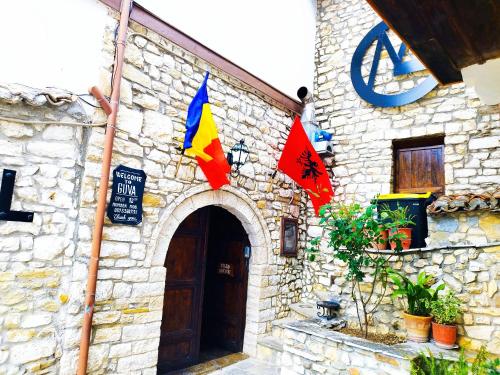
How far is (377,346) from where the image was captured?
129 inches

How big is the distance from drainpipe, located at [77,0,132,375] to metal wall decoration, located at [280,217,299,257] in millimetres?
2821

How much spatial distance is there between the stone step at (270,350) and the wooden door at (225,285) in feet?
1.15

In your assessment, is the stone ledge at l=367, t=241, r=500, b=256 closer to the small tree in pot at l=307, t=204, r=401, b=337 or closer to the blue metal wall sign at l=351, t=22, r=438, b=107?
the small tree in pot at l=307, t=204, r=401, b=337

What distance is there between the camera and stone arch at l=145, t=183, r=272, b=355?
369 centimetres

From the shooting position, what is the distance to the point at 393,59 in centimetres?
519

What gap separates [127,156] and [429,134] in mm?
4009

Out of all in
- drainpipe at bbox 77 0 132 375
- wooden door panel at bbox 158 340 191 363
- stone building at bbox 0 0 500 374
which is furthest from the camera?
wooden door panel at bbox 158 340 191 363

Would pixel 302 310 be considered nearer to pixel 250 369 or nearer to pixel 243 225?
pixel 250 369

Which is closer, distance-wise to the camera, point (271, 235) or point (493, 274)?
point (493, 274)

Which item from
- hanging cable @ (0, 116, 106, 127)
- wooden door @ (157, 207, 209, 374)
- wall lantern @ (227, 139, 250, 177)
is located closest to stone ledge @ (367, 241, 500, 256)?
wall lantern @ (227, 139, 250, 177)

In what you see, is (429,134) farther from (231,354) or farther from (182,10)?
(231,354)

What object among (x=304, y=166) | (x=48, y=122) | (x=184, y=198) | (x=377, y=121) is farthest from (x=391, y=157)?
(x=48, y=122)

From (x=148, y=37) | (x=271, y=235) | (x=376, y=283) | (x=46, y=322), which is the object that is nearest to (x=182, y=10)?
(x=148, y=37)

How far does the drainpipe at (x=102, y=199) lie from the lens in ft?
9.70
